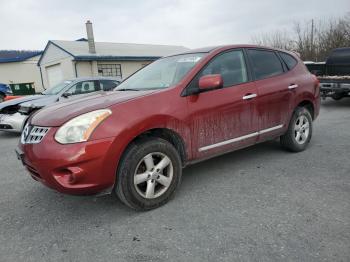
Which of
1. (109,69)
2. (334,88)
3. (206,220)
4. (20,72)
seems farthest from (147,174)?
(20,72)

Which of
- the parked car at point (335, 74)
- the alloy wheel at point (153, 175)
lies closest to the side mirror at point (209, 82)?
the alloy wheel at point (153, 175)

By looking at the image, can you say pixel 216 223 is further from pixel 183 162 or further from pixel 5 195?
pixel 5 195

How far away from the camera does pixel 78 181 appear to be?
109 inches

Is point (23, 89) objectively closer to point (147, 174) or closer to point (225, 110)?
point (225, 110)

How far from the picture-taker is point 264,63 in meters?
4.43

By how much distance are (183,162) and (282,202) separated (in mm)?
1123

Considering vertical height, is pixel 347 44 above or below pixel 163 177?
above

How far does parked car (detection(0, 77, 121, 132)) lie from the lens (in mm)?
7430

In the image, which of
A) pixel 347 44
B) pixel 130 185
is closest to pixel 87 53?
pixel 347 44

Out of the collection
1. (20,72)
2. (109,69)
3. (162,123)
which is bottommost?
(162,123)

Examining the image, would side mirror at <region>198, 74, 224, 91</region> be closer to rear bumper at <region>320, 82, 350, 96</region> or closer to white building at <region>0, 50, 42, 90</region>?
rear bumper at <region>320, 82, 350, 96</region>

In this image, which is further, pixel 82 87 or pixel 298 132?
pixel 82 87

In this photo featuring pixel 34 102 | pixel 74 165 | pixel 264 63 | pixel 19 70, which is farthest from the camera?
pixel 19 70

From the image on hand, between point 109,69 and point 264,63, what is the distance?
2007 cm
